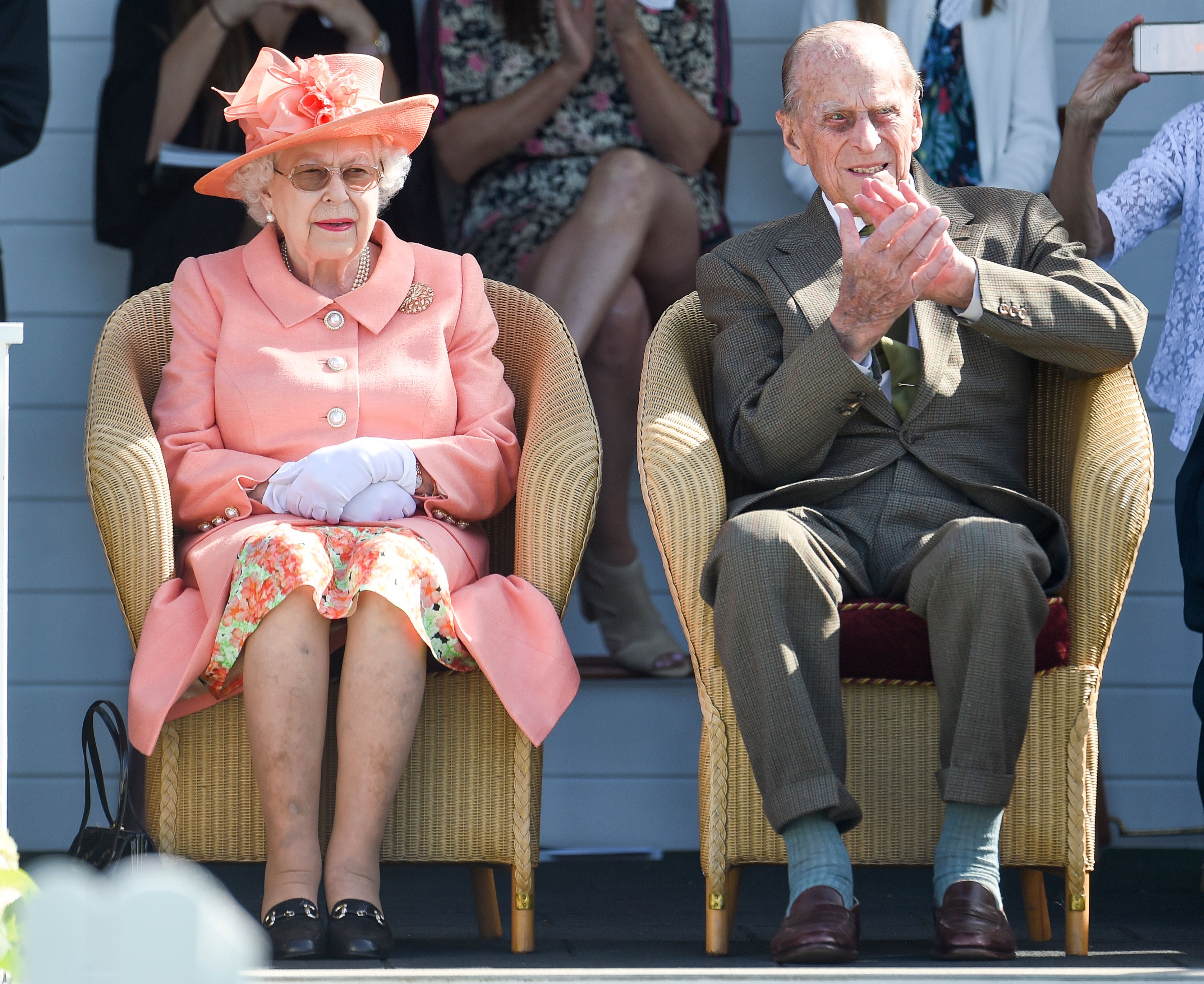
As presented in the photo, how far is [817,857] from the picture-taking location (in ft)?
7.29

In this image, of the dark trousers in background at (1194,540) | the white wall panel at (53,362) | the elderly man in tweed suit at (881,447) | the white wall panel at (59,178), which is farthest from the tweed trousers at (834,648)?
the white wall panel at (59,178)

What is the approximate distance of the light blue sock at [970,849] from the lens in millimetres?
2252

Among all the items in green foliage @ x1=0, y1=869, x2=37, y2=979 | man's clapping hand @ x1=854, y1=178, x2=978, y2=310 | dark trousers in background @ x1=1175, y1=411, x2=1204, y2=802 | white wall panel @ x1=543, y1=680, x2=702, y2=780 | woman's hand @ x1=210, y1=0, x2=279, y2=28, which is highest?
woman's hand @ x1=210, y1=0, x2=279, y2=28

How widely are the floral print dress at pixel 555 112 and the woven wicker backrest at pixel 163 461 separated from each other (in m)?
0.59

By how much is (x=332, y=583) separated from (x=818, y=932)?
0.85 meters

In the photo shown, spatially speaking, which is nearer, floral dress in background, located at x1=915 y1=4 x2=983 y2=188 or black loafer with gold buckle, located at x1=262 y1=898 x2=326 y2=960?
black loafer with gold buckle, located at x1=262 y1=898 x2=326 y2=960

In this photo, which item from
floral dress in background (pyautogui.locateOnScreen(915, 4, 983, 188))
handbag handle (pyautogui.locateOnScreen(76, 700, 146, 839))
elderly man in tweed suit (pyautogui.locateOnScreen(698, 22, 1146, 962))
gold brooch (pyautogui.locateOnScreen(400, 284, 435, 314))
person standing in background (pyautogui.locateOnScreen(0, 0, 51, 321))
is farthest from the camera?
floral dress in background (pyautogui.locateOnScreen(915, 4, 983, 188))

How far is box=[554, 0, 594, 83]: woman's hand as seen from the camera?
11.2ft

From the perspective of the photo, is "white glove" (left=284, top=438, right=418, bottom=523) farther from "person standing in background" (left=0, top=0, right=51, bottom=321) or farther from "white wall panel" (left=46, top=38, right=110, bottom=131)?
"white wall panel" (left=46, top=38, right=110, bottom=131)

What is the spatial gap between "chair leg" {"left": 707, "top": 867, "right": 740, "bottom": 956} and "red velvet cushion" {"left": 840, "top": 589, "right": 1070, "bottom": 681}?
38 cm

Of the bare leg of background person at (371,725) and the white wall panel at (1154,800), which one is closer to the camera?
the bare leg of background person at (371,725)

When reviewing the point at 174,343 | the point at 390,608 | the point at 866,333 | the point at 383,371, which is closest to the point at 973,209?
the point at 866,333

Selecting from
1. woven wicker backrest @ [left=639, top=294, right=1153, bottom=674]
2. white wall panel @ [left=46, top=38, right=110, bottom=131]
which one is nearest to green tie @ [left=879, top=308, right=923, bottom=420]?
woven wicker backrest @ [left=639, top=294, right=1153, bottom=674]

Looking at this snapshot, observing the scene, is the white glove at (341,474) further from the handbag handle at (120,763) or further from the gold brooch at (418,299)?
the handbag handle at (120,763)
